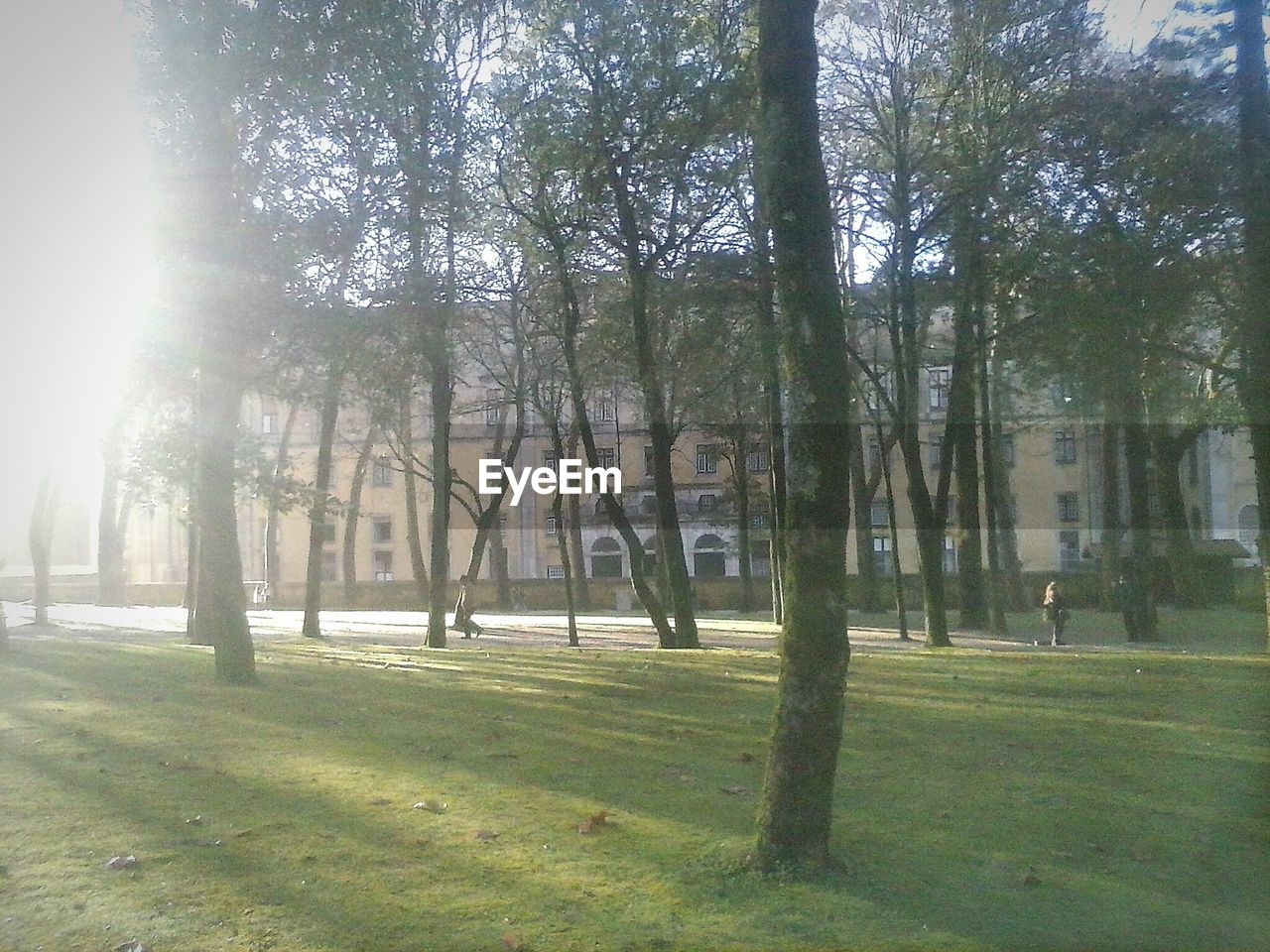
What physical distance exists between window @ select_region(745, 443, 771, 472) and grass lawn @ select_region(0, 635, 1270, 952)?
2852 cm

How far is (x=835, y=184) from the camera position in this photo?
26688 mm

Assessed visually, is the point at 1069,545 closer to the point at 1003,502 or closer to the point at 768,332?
the point at 1003,502

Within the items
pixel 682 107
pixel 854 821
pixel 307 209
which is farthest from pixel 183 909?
pixel 682 107

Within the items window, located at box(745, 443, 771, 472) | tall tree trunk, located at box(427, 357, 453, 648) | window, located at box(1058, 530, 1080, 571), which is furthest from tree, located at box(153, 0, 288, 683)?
window, located at box(1058, 530, 1080, 571)

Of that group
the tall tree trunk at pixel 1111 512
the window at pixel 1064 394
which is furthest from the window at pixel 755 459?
the window at pixel 1064 394

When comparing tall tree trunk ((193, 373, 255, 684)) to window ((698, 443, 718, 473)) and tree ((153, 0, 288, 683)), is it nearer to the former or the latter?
tree ((153, 0, 288, 683))

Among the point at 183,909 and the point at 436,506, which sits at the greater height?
the point at 436,506

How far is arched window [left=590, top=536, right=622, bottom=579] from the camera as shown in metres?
63.5

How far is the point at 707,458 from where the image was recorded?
2047 inches

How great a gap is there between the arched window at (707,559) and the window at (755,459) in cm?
739

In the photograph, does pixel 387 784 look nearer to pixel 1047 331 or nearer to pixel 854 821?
pixel 854 821

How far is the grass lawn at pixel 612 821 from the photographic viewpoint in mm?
6074

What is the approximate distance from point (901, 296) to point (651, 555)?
30.7m

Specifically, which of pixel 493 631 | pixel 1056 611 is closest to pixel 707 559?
pixel 493 631
